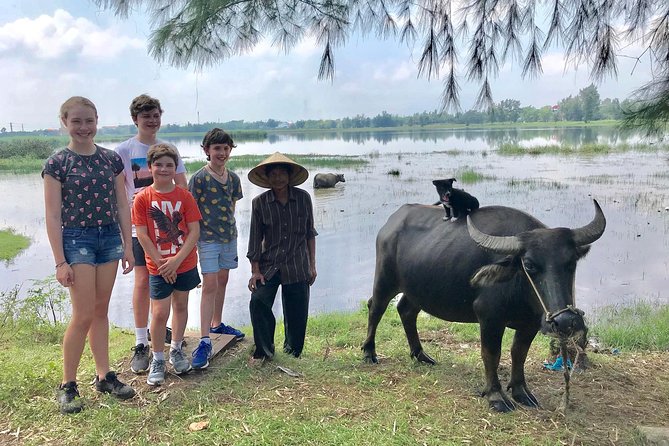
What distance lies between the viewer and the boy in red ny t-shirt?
3416 millimetres

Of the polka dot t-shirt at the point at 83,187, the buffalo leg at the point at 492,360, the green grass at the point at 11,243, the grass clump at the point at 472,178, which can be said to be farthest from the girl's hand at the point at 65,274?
the grass clump at the point at 472,178

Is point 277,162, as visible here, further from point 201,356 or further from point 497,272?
point 497,272

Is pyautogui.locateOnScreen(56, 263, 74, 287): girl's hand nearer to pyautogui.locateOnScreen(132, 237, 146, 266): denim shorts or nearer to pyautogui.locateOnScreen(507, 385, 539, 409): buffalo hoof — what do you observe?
pyautogui.locateOnScreen(132, 237, 146, 266): denim shorts

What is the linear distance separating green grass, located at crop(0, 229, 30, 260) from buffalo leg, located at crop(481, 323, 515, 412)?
432 inches

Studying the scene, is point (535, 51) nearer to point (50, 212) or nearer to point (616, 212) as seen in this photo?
point (50, 212)

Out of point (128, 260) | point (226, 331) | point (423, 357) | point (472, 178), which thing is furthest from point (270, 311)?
point (472, 178)

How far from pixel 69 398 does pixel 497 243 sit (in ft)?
8.91

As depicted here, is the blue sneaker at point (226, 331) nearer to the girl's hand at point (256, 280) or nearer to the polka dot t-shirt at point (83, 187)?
the girl's hand at point (256, 280)

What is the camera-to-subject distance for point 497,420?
312cm

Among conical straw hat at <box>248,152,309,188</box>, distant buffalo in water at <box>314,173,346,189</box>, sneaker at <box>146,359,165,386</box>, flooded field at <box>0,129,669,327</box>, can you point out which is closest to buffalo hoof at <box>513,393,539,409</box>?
conical straw hat at <box>248,152,309,188</box>

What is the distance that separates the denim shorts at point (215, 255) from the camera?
383 cm

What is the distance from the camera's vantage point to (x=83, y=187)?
3.11 meters

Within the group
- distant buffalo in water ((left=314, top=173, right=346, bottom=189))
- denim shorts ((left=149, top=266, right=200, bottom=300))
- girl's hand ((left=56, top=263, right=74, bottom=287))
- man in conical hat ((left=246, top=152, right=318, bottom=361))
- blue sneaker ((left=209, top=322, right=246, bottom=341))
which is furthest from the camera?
distant buffalo in water ((left=314, top=173, right=346, bottom=189))

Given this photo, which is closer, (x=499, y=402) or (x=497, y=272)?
(x=497, y=272)
